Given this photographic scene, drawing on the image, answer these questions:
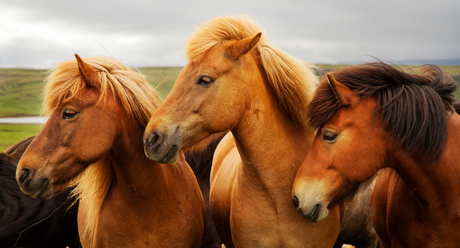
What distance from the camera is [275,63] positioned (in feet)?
10.3

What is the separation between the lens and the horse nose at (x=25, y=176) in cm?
283

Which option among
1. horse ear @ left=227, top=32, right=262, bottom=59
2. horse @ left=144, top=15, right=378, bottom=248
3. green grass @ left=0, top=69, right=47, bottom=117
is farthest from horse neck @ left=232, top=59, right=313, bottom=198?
green grass @ left=0, top=69, right=47, bottom=117

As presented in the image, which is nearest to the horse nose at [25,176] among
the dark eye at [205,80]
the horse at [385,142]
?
the dark eye at [205,80]

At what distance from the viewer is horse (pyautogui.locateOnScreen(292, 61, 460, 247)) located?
8.75 feet

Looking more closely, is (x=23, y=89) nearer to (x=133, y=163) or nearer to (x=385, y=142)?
(x=133, y=163)

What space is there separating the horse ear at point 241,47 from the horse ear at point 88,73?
1.22 meters

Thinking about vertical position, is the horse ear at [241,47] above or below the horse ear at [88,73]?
above

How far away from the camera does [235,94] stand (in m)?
2.91

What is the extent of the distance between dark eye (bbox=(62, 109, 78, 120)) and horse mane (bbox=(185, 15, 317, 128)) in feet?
3.45

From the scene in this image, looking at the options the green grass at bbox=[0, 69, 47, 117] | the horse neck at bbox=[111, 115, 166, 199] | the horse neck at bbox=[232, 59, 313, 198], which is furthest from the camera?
the green grass at bbox=[0, 69, 47, 117]

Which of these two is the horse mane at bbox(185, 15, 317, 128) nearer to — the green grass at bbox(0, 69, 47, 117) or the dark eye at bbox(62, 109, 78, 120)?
the dark eye at bbox(62, 109, 78, 120)

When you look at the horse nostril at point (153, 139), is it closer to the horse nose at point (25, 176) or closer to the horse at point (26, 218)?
the horse nose at point (25, 176)

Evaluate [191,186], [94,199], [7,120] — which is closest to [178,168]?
[191,186]

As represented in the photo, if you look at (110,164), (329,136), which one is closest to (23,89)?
(110,164)
